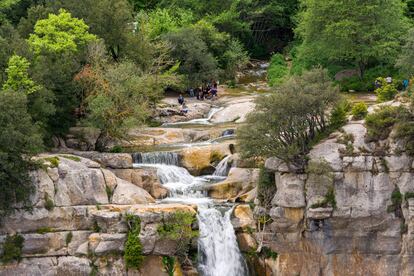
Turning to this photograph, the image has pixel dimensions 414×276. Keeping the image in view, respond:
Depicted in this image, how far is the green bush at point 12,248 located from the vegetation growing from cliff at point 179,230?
23.8 ft

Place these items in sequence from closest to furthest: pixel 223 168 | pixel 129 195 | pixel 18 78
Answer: pixel 129 195, pixel 18 78, pixel 223 168

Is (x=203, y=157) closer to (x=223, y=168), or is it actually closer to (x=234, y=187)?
(x=223, y=168)

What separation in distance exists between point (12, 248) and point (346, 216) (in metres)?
17.8

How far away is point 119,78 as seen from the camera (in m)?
49.8

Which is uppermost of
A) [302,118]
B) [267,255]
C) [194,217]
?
[302,118]

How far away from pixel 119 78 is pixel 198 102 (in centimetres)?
1656

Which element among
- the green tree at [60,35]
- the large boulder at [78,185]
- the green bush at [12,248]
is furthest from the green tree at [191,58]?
the green bush at [12,248]

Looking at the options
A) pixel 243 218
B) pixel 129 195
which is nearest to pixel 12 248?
pixel 129 195

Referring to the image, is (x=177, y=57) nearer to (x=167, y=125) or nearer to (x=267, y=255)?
(x=167, y=125)

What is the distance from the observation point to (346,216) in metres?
40.7

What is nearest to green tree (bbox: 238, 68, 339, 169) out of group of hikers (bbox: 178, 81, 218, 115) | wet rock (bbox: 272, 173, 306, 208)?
wet rock (bbox: 272, 173, 306, 208)

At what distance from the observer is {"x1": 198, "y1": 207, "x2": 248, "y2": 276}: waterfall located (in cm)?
4075

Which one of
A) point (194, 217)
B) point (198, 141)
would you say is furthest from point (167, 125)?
point (194, 217)

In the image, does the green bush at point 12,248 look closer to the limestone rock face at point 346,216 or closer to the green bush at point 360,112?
the limestone rock face at point 346,216
